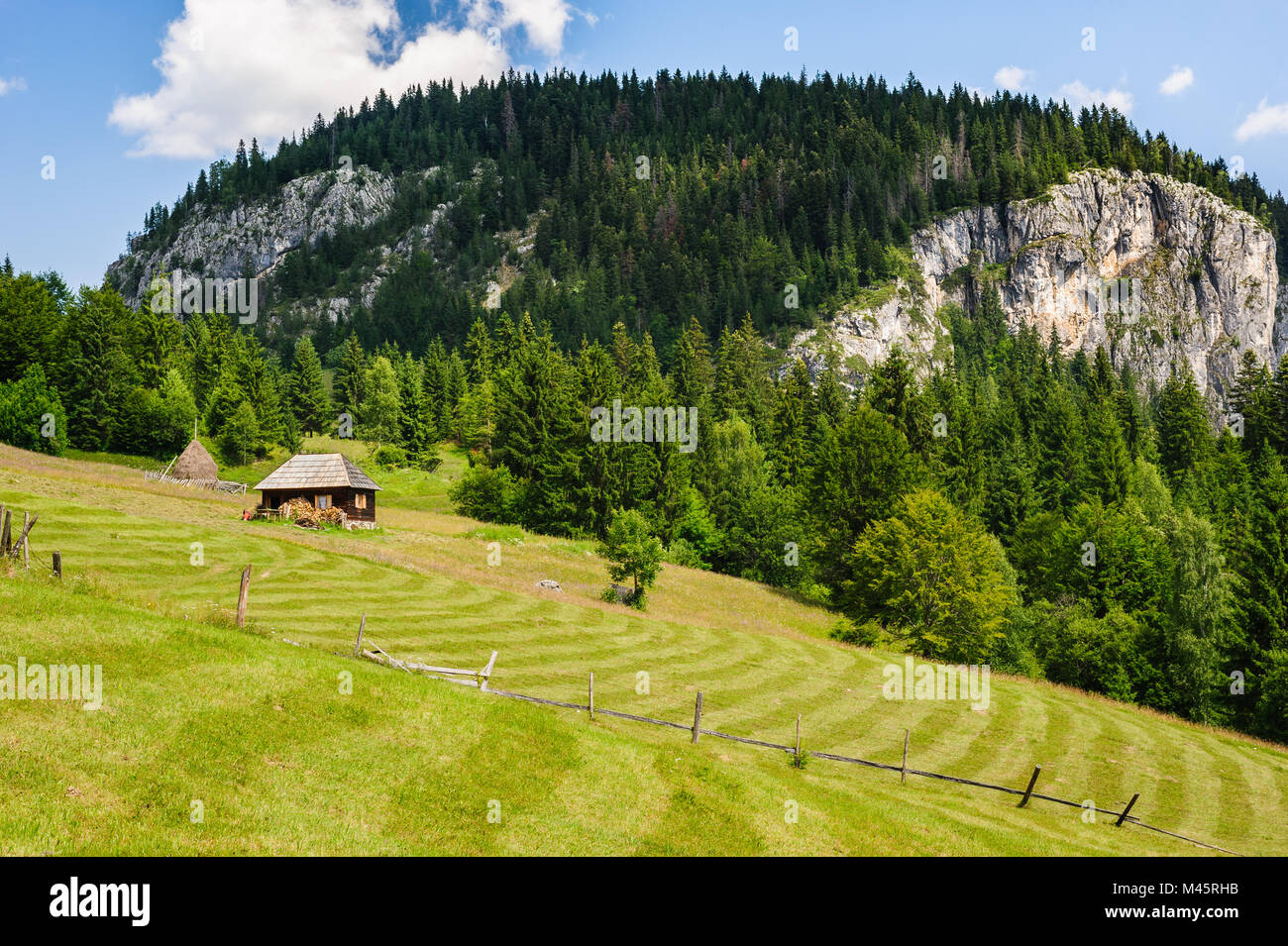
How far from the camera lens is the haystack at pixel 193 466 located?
259 ft

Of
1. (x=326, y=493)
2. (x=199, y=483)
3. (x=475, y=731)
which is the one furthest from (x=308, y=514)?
(x=475, y=731)

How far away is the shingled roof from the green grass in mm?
9418

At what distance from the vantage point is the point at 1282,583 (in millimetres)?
52344

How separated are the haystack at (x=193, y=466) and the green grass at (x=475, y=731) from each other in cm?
2477

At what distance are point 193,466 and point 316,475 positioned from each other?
24.9m

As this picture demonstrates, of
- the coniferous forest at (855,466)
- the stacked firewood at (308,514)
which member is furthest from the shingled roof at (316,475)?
the coniferous forest at (855,466)

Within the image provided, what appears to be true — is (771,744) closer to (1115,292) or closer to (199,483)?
(199,483)

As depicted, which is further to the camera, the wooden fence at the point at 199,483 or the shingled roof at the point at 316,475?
the wooden fence at the point at 199,483

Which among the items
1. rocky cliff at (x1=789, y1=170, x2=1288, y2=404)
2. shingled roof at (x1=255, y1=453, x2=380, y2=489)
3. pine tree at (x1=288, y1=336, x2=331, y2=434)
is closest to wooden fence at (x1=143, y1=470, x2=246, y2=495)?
shingled roof at (x1=255, y1=453, x2=380, y2=489)

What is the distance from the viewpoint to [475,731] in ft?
61.5

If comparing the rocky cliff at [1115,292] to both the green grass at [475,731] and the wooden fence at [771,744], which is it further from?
→ the wooden fence at [771,744]

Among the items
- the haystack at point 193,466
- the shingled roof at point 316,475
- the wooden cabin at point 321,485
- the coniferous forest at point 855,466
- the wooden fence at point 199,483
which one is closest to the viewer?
the coniferous forest at point 855,466
